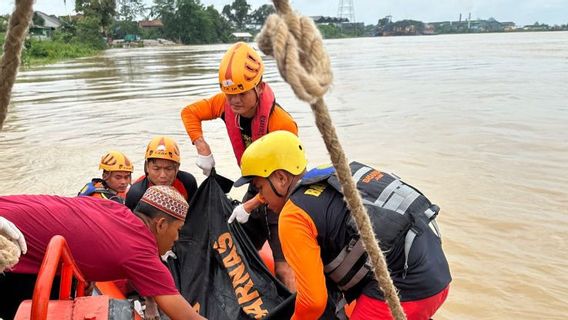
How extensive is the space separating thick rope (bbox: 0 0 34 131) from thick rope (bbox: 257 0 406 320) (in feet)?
1.32

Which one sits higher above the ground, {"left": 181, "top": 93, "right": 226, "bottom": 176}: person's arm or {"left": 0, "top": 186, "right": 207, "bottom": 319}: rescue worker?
{"left": 181, "top": 93, "right": 226, "bottom": 176}: person's arm

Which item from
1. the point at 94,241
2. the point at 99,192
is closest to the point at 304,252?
the point at 94,241

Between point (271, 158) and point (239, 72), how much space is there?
1099 mm

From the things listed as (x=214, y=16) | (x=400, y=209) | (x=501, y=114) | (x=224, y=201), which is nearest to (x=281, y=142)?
(x=400, y=209)

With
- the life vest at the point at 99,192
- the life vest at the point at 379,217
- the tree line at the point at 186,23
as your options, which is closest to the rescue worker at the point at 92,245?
the life vest at the point at 379,217

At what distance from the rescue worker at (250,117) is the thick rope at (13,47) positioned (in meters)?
2.25

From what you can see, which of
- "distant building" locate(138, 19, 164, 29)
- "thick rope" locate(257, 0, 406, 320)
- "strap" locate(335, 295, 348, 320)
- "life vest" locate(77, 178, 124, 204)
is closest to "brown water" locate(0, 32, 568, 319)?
"thick rope" locate(257, 0, 406, 320)

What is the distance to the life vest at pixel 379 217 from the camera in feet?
6.55

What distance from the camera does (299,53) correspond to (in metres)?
0.99

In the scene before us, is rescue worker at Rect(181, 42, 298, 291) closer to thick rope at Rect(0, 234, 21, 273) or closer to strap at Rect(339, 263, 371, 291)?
strap at Rect(339, 263, 371, 291)

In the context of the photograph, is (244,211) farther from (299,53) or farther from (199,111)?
(299,53)

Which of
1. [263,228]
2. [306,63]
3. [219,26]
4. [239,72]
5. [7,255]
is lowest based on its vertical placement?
[263,228]

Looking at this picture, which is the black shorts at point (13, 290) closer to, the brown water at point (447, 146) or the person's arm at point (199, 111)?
the person's arm at point (199, 111)

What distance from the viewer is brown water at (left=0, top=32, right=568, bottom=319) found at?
13.8 ft
